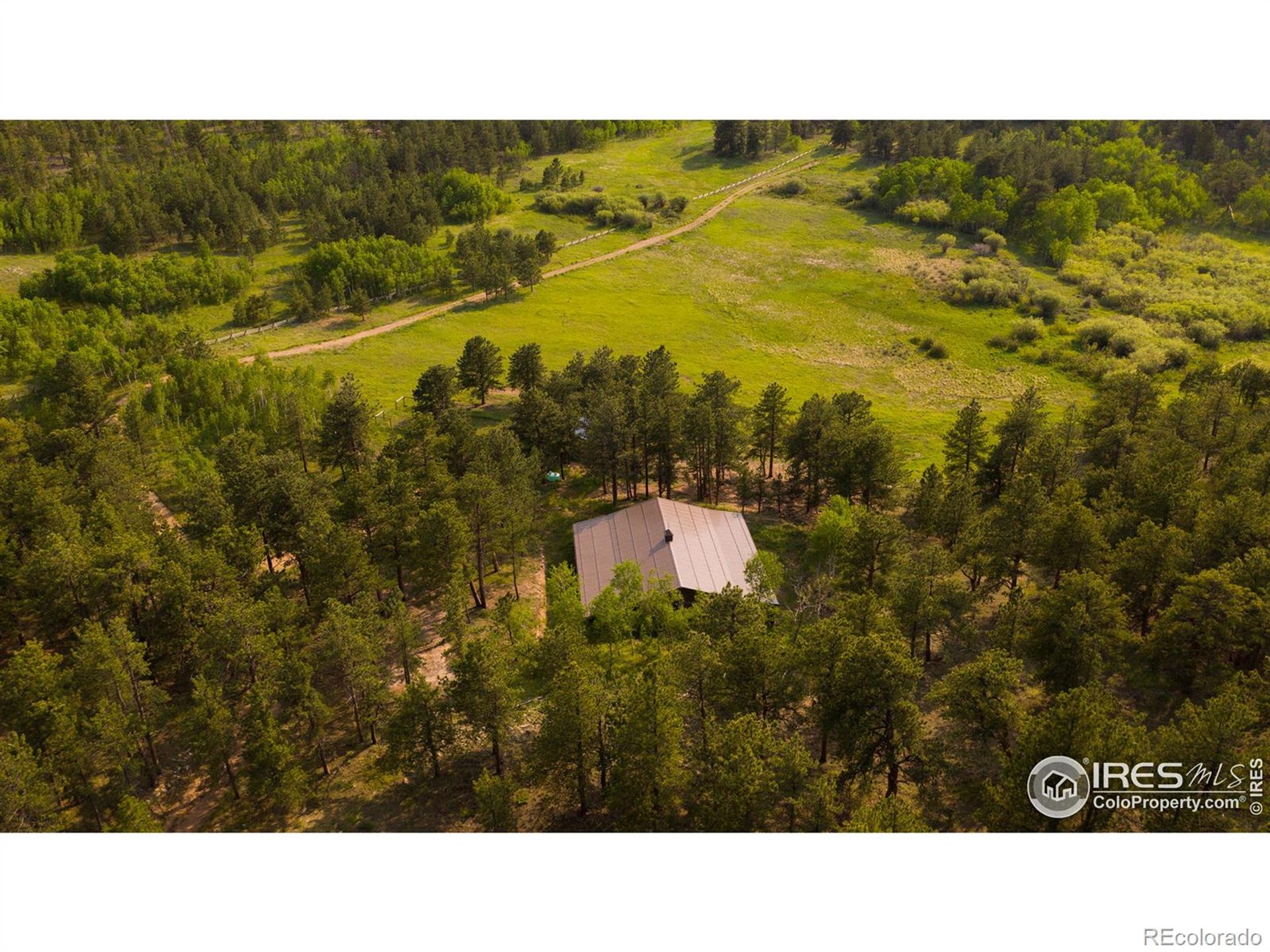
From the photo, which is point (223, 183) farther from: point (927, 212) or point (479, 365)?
point (927, 212)

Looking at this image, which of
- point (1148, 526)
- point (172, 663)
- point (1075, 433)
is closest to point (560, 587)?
point (172, 663)

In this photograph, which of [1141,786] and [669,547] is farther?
[669,547]

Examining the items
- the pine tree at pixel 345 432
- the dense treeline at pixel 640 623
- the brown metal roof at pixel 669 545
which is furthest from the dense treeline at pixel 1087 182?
the pine tree at pixel 345 432

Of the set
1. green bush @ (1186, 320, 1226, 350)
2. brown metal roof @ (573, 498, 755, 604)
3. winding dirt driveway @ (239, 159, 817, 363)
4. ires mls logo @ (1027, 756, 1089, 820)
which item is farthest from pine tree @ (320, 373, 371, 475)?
green bush @ (1186, 320, 1226, 350)

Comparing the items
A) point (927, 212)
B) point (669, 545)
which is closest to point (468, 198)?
point (927, 212)

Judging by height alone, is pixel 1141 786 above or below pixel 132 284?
below

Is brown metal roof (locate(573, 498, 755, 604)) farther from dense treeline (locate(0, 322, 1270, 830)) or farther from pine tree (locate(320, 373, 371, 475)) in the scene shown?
pine tree (locate(320, 373, 371, 475))
